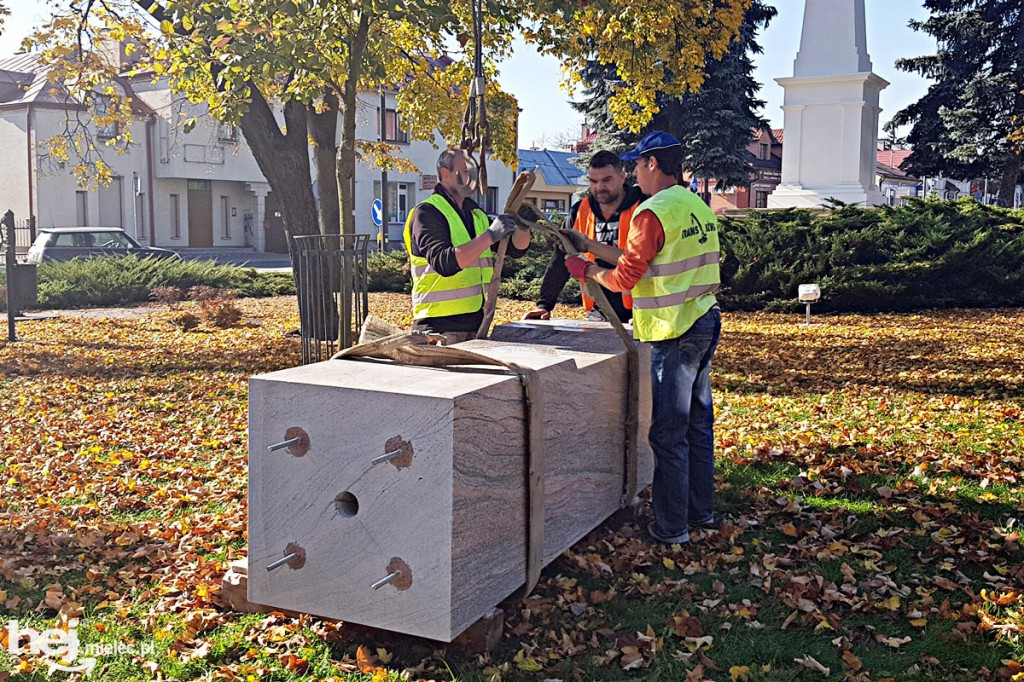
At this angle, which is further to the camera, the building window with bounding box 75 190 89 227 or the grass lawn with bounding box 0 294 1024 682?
the building window with bounding box 75 190 89 227

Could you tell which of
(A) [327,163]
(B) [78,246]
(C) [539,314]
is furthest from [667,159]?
(B) [78,246]

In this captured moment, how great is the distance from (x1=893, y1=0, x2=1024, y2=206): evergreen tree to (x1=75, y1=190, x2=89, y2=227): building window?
94.3 feet

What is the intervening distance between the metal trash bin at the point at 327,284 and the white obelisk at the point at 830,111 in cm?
1065

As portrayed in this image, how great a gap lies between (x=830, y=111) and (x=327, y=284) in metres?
11.4

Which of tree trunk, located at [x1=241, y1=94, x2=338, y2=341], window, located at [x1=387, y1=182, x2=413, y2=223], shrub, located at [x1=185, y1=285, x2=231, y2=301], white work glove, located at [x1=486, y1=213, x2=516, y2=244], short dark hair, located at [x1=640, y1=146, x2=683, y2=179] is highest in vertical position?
window, located at [x1=387, y1=182, x2=413, y2=223]

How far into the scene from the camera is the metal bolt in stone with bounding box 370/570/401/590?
3586 millimetres

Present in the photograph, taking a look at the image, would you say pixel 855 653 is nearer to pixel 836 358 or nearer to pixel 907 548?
pixel 907 548

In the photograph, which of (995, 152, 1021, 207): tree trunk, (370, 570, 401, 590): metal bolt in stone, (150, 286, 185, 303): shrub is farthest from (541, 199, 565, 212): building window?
(370, 570, 401, 590): metal bolt in stone

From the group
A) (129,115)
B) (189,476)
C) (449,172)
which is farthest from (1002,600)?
(129,115)

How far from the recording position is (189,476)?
680cm

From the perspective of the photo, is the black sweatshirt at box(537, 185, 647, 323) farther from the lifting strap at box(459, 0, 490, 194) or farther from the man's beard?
the lifting strap at box(459, 0, 490, 194)

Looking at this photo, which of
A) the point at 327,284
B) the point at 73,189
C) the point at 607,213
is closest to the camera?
the point at 607,213

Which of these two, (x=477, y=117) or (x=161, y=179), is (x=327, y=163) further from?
(x=161, y=179)

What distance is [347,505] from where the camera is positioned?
3.80 metres
